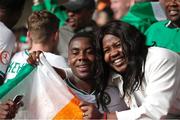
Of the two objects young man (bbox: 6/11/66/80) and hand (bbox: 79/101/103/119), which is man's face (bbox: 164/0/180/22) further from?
hand (bbox: 79/101/103/119)

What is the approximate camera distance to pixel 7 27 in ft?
20.0

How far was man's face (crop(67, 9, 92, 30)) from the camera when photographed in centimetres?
796

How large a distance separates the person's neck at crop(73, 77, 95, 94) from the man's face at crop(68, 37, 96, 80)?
0.04 meters

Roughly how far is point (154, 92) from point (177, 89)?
234mm

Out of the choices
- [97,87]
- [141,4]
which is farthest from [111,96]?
[141,4]

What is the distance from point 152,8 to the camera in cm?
717

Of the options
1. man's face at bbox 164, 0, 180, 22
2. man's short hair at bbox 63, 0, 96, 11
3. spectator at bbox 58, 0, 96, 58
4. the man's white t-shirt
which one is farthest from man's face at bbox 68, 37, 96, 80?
man's short hair at bbox 63, 0, 96, 11

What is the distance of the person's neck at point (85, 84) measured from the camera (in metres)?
5.76

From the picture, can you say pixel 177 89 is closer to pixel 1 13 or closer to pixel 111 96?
pixel 111 96

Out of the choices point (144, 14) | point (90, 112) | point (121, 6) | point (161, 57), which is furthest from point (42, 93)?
point (121, 6)

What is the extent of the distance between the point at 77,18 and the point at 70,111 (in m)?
3.02

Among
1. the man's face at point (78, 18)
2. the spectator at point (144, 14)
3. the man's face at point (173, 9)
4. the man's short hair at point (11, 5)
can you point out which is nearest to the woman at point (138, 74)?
the man's face at point (173, 9)

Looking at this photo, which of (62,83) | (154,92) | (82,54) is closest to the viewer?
(154,92)

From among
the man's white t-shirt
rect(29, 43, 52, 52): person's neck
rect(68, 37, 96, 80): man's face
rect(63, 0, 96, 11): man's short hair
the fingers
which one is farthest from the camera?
rect(63, 0, 96, 11): man's short hair
